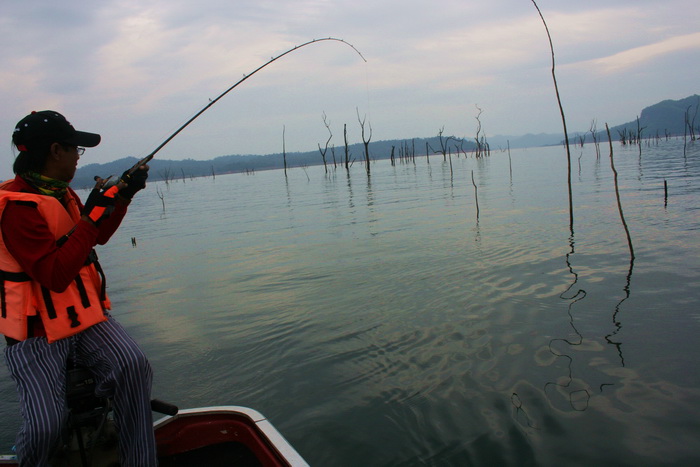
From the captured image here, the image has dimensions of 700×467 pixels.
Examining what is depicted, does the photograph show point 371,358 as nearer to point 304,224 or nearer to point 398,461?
point 398,461

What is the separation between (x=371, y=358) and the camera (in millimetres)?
4648

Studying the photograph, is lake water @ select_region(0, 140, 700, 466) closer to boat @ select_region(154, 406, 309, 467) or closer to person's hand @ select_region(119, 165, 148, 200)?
boat @ select_region(154, 406, 309, 467)

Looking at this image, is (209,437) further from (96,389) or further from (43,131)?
(43,131)

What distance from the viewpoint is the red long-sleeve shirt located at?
A: 2.18 m

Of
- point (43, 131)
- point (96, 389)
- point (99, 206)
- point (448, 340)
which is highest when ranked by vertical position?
point (43, 131)

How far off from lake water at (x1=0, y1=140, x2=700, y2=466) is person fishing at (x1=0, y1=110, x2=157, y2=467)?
58.1 inches

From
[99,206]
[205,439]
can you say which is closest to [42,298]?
[99,206]

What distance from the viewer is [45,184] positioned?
2.44 metres

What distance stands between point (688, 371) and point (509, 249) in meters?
4.86

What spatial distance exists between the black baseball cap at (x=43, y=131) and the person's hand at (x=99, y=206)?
0.31 metres

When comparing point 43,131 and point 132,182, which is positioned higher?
point 43,131

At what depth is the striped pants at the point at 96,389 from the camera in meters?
2.17

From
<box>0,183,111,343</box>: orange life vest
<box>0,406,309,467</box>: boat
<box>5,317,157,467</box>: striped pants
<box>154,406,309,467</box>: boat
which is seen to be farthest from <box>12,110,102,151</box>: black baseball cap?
<box>154,406,309,467</box>: boat

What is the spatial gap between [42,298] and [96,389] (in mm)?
532
